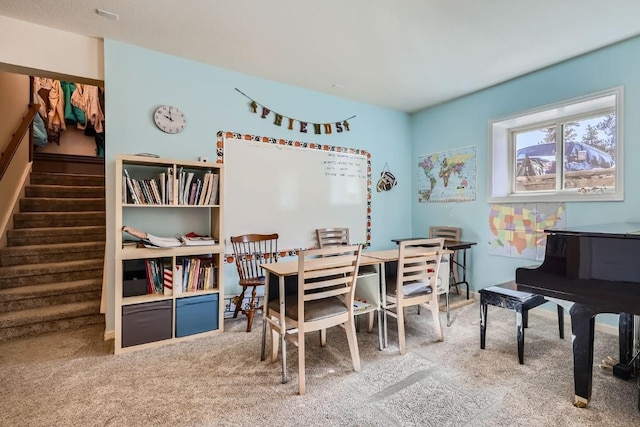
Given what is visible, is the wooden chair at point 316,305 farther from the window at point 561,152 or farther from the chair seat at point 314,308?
the window at point 561,152

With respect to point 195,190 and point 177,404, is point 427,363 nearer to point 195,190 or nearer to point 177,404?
point 177,404

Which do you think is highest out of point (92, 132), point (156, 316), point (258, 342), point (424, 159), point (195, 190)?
point (92, 132)

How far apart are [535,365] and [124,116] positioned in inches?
153

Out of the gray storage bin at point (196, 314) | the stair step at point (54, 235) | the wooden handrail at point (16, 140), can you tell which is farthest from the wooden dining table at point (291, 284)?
the wooden handrail at point (16, 140)

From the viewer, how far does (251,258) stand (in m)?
3.25

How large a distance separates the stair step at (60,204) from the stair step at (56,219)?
7.2 inches

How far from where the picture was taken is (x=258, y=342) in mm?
2590

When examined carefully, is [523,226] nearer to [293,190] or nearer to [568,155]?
[568,155]

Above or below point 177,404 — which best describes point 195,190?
above

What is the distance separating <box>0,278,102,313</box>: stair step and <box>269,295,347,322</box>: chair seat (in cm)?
225

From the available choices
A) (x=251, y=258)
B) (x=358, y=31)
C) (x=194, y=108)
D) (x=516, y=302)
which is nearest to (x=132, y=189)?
(x=194, y=108)

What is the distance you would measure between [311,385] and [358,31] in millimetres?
2704

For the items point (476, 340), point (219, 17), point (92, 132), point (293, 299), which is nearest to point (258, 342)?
point (293, 299)

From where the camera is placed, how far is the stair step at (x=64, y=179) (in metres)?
4.07
